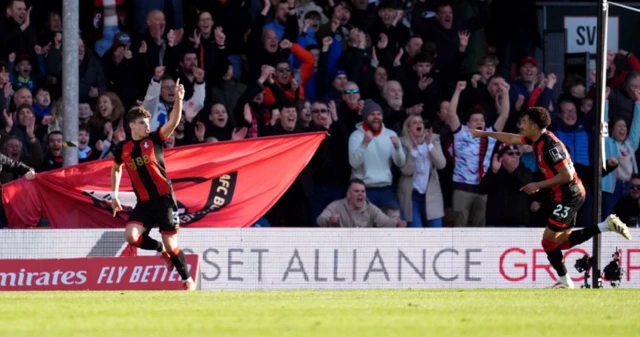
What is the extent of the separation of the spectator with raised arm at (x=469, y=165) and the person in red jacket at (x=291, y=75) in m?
2.07

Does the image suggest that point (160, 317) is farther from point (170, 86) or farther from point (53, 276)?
point (170, 86)

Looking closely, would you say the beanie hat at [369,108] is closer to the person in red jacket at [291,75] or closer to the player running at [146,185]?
the person in red jacket at [291,75]

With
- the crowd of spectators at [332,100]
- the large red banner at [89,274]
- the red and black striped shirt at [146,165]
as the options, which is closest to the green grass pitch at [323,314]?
the red and black striped shirt at [146,165]

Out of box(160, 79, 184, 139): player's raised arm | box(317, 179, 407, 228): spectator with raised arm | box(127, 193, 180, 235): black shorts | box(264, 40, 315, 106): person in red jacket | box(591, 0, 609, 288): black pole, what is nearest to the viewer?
box(160, 79, 184, 139): player's raised arm

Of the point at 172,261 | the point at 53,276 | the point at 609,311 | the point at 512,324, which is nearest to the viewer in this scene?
the point at 512,324

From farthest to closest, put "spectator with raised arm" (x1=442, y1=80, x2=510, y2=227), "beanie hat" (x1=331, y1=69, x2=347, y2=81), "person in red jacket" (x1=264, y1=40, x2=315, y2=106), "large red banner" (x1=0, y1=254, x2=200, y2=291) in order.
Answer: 1. "beanie hat" (x1=331, y1=69, x2=347, y2=81)
2. "person in red jacket" (x1=264, y1=40, x2=315, y2=106)
3. "spectator with raised arm" (x1=442, y1=80, x2=510, y2=227)
4. "large red banner" (x1=0, y1=254, x2=200, y2=291)

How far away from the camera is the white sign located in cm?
2144

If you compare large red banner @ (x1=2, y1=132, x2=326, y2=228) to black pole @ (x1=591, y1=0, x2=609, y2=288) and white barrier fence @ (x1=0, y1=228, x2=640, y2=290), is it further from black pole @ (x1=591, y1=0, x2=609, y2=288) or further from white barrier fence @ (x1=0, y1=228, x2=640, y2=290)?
black pole @ (x1=591, y1=0, x2=609, y2=288)

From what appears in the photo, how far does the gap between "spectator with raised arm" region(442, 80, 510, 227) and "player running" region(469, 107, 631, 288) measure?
3791mm

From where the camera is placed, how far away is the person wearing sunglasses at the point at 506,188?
18.4 m

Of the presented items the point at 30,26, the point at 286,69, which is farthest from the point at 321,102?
the point at 30,26

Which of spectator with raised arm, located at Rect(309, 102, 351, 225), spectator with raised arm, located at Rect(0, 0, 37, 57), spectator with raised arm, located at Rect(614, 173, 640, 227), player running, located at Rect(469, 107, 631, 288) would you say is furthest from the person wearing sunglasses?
spectator with raised arm, located at Rect(0, 0, 37, 57)

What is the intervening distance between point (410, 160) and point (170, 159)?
3245mm

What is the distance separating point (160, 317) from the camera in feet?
33.8
